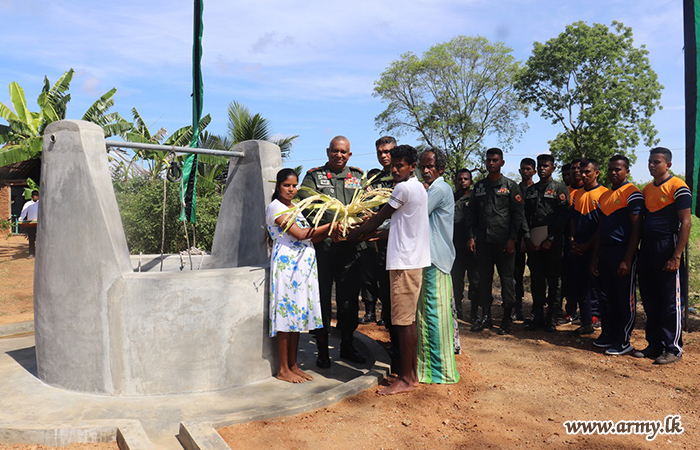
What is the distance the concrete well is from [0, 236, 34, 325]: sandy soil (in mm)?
3591

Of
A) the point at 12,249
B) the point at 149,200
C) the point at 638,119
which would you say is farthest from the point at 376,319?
the point at 638,119

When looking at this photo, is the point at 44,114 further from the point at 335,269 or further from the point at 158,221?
the point at 335,269

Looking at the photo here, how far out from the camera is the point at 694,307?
784 cm

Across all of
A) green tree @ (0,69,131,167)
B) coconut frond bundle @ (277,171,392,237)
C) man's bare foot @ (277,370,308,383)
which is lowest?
man's bare foot @ (277,370,308,383)

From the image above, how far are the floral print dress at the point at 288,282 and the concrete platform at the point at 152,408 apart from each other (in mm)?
539

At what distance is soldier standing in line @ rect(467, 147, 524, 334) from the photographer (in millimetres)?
6062

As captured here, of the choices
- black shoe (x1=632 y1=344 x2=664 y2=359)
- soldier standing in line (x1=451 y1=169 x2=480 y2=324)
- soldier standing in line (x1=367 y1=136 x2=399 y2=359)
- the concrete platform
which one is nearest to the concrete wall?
soldier standing in line (x1=367 y1=136 x2=399 y2=359)

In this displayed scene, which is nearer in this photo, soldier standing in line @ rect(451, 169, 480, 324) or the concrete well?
the concrete well

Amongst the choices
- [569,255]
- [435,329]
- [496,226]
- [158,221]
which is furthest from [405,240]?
[158,221]

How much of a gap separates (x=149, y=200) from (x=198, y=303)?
363 inches

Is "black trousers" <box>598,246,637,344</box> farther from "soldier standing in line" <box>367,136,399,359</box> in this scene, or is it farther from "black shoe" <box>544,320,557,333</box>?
"soldier standing in line" <box>367,136,399,359</box>

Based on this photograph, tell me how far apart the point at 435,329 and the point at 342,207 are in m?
1.31

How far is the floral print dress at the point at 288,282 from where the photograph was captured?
→ 13.8ft

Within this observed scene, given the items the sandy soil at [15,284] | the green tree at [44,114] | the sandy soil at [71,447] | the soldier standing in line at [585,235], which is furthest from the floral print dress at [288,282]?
the green tree at [44,114]
